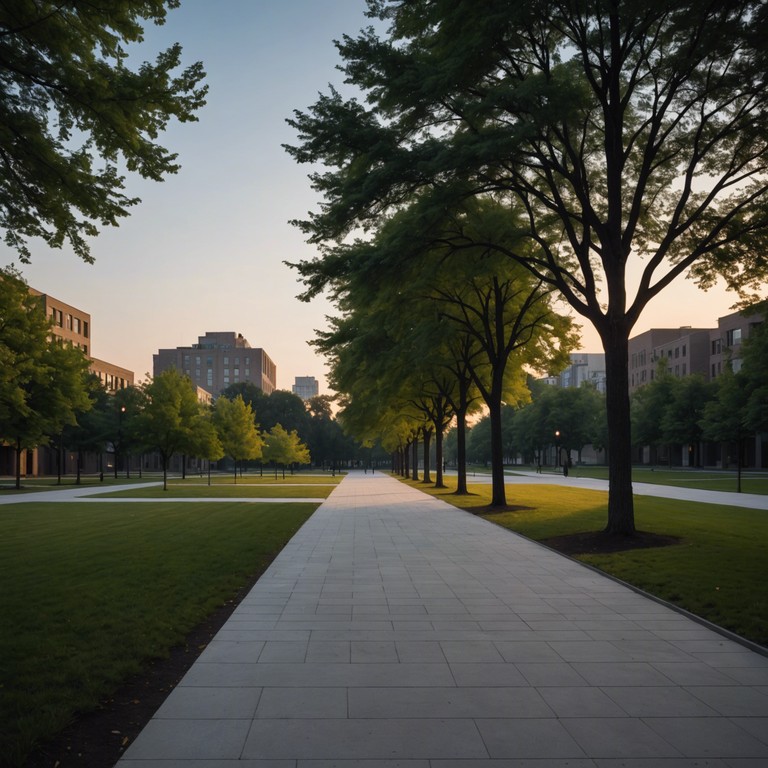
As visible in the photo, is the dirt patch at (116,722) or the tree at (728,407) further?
the tree at (728,407)

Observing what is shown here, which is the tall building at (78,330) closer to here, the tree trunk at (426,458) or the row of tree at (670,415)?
the tree trunk at (426,458)

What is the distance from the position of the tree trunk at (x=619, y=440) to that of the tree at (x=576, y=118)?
31 millimetres

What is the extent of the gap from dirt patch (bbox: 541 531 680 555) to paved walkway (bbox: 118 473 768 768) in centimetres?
319

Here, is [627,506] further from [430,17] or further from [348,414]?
[348,414]

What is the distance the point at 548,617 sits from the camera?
8.02 meters

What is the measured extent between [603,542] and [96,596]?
983 cm

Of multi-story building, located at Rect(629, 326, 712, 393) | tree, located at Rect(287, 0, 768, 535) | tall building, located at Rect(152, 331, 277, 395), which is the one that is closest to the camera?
tree, located at Rect(287, 0, 768, 535)

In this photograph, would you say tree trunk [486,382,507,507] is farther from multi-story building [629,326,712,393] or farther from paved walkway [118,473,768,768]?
multi-story building [629,326,712,393]

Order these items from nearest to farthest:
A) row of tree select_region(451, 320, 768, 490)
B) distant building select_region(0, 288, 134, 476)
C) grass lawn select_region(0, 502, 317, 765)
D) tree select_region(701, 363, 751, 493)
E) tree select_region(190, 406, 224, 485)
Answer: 1. grass lawn select_region(0, 502, 317, 765)
2. tree select_region(190, 406, 224, 485)
3. row of tree select_region(451, 320, 768, 490)
4. tree select_region(701, 363, 751, 493)
5. distant building select_region(0, 288, 134, 476)

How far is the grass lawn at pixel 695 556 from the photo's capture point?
27.3ft

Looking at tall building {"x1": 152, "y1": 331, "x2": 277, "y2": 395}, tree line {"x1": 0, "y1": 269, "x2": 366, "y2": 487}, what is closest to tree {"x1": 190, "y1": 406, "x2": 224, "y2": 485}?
tree line {"x1": 0, "y1": 269, "x2": 366, "y2": 487}

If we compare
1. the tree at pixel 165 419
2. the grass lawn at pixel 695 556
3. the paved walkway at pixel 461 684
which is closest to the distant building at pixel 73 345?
the tree at pixel 165 419

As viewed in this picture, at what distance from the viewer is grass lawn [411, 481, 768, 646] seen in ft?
27.3

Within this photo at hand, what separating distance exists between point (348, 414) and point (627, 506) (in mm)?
25098
